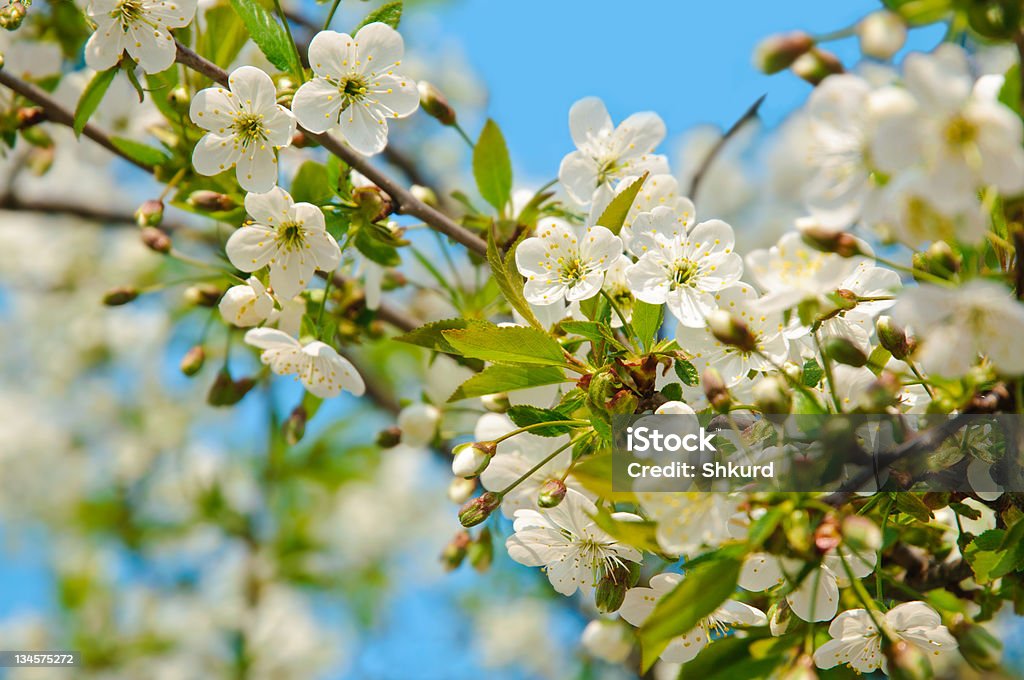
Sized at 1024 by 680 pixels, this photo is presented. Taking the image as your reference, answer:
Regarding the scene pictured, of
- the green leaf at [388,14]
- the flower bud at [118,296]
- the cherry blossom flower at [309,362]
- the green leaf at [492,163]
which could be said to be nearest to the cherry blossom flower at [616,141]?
the green leaf at [492,163]

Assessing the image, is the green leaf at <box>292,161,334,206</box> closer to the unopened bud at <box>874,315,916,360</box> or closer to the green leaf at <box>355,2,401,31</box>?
the green leaf at <box>355,2,401,31</box>

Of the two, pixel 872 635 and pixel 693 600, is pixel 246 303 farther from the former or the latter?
pixel 872 635

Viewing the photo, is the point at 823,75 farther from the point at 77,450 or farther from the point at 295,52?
the point at 77,450

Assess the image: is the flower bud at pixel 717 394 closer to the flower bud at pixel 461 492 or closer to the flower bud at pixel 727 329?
the flower bud at pixel 727 329

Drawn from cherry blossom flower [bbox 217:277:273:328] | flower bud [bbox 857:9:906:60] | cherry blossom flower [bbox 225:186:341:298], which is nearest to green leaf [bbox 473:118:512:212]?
cherry blossom flower [bbox 225:186:341:298]

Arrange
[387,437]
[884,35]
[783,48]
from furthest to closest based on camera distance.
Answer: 1. [387,437]
2. [783,48]
3. [884,35]

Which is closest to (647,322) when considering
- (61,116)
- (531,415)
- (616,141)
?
(531,415)

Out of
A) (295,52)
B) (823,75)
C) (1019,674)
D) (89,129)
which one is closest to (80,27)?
(89,129)
